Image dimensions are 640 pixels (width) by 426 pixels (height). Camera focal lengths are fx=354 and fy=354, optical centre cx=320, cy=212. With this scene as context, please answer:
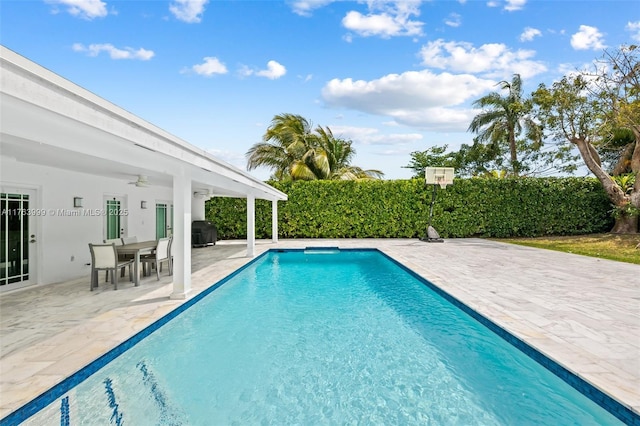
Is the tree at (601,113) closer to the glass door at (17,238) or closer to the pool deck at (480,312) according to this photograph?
the pool deck at (480,312)

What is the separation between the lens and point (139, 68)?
1198 centimetres

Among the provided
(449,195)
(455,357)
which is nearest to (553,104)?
(449,195)

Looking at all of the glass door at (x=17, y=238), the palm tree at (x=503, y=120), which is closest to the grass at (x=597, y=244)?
Answer: the palm tree at (x=503, y=120)

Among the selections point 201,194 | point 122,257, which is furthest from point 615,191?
point 122,257

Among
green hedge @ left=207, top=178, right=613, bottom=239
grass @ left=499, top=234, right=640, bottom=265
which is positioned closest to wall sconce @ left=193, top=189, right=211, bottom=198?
green hedge @ left=207, top=178, right=613, bottom=239

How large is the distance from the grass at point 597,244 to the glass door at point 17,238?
15.9m

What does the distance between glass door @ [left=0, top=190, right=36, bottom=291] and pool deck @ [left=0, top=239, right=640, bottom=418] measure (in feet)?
1.41

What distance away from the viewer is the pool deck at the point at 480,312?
349 cm

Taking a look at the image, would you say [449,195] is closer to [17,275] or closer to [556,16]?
[556,16]

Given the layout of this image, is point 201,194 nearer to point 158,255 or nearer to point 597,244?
point 158,255

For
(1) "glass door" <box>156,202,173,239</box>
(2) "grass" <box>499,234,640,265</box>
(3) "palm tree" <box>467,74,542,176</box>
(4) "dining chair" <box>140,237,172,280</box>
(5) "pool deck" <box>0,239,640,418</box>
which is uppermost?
(3) "palm tree" <box>467,74,542,176</box>

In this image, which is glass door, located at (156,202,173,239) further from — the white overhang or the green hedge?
the white overhang

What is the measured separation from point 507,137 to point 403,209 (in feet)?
43.2

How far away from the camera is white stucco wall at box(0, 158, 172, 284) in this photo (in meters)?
7.22
